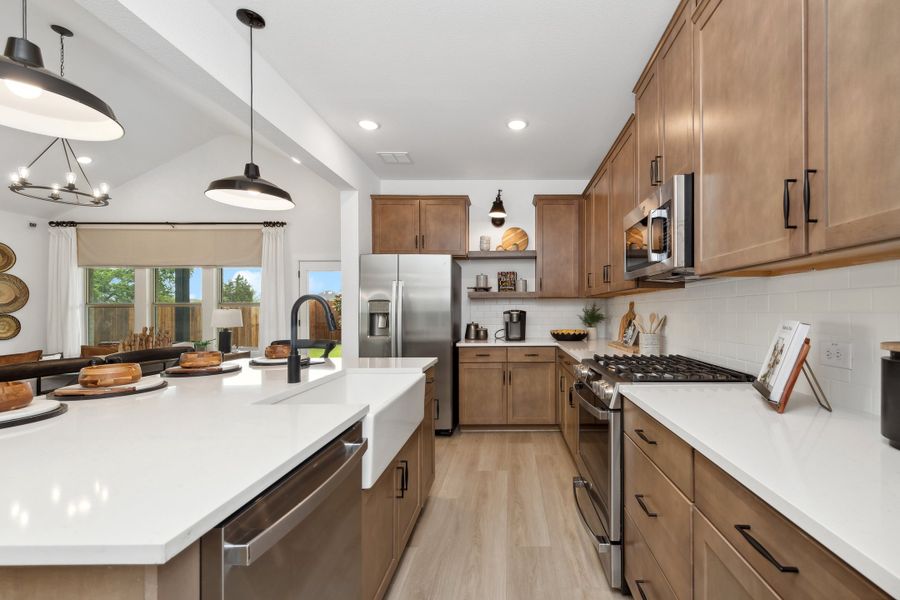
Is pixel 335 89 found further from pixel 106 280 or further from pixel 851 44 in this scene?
pixel 106 280

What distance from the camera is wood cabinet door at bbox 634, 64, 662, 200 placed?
2107mm

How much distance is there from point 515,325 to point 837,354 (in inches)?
124

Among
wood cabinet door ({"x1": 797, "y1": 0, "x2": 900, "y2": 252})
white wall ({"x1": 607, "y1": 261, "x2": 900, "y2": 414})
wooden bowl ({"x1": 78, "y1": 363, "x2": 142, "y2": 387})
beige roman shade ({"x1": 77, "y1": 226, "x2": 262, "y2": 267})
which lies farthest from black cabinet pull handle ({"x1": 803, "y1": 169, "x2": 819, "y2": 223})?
beige roman shade ({"x1": 77, "y1": 226, "x2": 262, "y2": 267})

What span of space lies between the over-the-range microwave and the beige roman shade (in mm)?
4826

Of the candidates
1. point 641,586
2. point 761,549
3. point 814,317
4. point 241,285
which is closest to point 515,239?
point 814,317

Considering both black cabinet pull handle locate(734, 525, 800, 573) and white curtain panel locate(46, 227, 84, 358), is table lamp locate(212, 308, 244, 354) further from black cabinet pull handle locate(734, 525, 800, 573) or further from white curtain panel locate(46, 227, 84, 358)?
black cabinet pull handle locate(734, 525, 800, 573)

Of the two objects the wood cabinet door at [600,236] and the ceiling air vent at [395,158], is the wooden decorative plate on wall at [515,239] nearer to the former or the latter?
the wood cabinet door at [600,236]

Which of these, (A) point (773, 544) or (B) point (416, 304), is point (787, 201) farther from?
(B) point (416, 304)

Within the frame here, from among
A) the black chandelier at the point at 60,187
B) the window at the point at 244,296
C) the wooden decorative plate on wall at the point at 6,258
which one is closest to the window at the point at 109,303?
the wooden decorative plate on wall at the point at 6,258

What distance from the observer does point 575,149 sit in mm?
3789

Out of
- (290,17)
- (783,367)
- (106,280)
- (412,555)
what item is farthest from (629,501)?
(106,280)

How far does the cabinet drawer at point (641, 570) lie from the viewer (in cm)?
138

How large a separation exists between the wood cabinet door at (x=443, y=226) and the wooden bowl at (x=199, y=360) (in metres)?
2.66

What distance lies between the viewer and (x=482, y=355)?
421 cm
